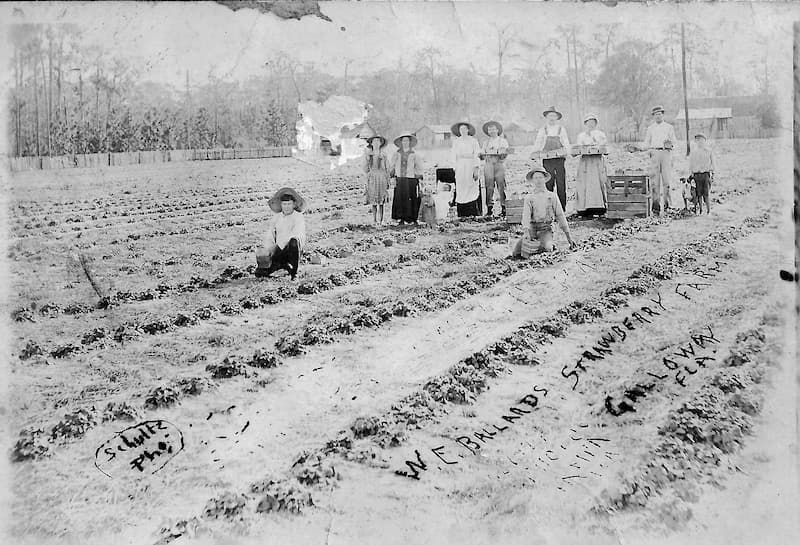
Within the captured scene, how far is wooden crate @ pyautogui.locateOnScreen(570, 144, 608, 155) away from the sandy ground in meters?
0.41

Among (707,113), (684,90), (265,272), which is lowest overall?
(265,272)

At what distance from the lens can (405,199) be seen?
13.2 ft

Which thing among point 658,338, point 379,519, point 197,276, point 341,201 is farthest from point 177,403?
point 658,338

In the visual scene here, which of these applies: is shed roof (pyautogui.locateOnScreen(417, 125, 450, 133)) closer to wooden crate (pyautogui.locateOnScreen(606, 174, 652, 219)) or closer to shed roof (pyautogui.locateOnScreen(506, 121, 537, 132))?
shed roof (pyautogui.locateOnScreen(506, 121, 537, 132))

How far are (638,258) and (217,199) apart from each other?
236cm

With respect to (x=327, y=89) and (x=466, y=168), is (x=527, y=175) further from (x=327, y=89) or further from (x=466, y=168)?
(x=327, y=89)

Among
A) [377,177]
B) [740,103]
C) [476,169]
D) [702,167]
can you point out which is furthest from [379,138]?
[740,103]

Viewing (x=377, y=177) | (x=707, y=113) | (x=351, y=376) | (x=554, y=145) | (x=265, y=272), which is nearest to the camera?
(x=351, y=376)

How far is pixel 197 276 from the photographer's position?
11.8ft

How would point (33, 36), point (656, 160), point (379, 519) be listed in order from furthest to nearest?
1. point (656, 160)
2. point (33, 36)
3. point (379, 519)

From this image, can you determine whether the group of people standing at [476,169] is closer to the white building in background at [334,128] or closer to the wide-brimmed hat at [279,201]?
the white building in background at [334,128]

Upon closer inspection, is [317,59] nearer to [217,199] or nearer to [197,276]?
[217,199]

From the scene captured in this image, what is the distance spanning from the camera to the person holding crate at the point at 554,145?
13.3 feet

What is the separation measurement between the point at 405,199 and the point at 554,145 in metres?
0.93
